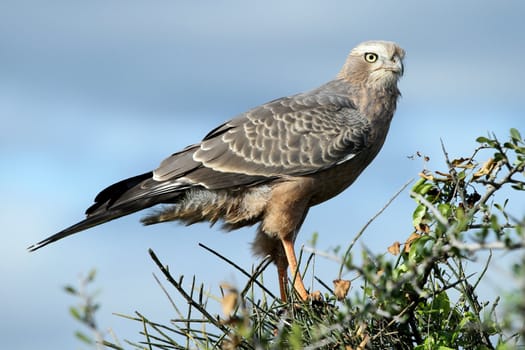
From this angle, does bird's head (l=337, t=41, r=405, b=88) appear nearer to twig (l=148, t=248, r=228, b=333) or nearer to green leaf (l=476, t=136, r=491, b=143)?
green leaf (l=476, t=136, r=491, b=143)

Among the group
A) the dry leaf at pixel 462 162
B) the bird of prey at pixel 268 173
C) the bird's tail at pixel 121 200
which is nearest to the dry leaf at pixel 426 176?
the dry leaf at pixel 462 162

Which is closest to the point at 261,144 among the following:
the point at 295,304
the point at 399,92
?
the point at 399,92

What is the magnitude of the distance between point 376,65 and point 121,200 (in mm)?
2708

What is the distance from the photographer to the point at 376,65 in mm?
7035

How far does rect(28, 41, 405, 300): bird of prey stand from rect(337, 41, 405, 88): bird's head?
0.18 m

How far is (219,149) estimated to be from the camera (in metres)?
6.48

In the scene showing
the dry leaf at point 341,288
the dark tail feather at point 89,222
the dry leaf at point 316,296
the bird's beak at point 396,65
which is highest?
the bird's beak at point 396,65

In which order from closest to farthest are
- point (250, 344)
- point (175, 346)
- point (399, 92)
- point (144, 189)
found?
point (250, 344), point (175, 346), point (144, 189), point (399, 92)

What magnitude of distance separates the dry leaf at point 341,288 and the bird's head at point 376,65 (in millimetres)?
3469

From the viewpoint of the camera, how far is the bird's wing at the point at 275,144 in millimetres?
6238

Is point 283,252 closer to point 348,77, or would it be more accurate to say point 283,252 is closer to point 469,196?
point 348,77

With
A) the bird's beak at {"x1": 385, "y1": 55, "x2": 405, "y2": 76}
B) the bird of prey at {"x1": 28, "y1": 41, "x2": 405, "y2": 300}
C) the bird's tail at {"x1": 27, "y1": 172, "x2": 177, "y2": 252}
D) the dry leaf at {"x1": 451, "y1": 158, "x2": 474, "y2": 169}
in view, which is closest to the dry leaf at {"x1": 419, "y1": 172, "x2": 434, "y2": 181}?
the dry leaf at {"x1": 451, "y1": 158, "x2": 474, "y2": 169}

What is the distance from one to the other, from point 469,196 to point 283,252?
8.69 feet

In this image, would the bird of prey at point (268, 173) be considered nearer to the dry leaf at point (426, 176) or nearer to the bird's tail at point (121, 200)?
the bird's tail at point (121, 200)
